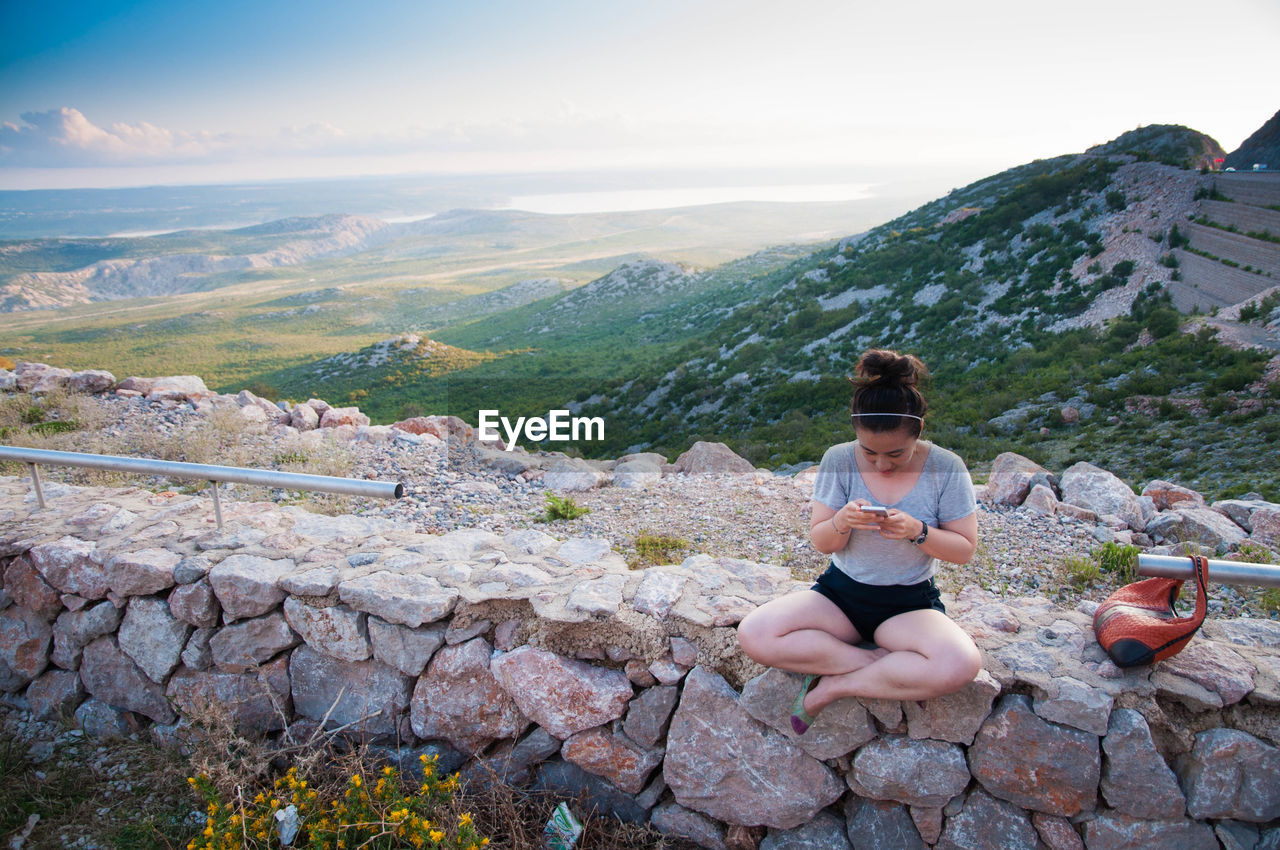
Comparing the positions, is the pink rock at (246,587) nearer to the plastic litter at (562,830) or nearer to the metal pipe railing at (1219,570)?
the plastic litter at (562,830)

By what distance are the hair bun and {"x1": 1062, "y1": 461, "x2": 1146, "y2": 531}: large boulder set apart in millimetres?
3718

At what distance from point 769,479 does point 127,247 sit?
165717mm

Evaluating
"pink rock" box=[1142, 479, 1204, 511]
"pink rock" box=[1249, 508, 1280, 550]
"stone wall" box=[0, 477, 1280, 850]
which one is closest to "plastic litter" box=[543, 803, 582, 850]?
"stone wall" box=[0, 477, 1280, 850]

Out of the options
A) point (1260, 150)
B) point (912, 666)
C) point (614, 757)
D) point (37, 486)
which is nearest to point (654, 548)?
point (614, 757)

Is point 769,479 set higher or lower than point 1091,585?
lower

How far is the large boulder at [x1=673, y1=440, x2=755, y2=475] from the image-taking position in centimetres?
817

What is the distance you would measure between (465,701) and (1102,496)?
5.25 meters

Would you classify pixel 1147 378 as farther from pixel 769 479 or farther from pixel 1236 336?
pixel 769 479

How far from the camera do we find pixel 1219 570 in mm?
2441

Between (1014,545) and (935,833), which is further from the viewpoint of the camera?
(1014,545)

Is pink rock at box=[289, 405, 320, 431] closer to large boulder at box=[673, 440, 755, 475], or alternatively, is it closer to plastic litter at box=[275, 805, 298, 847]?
large boulder at box=[673, 440, 755, 475]

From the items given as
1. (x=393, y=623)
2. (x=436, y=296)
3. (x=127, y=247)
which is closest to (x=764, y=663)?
(x=393, y=623)

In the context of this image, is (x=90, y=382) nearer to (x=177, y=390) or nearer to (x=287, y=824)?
(x=177, y=390)

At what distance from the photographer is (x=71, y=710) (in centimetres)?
378
